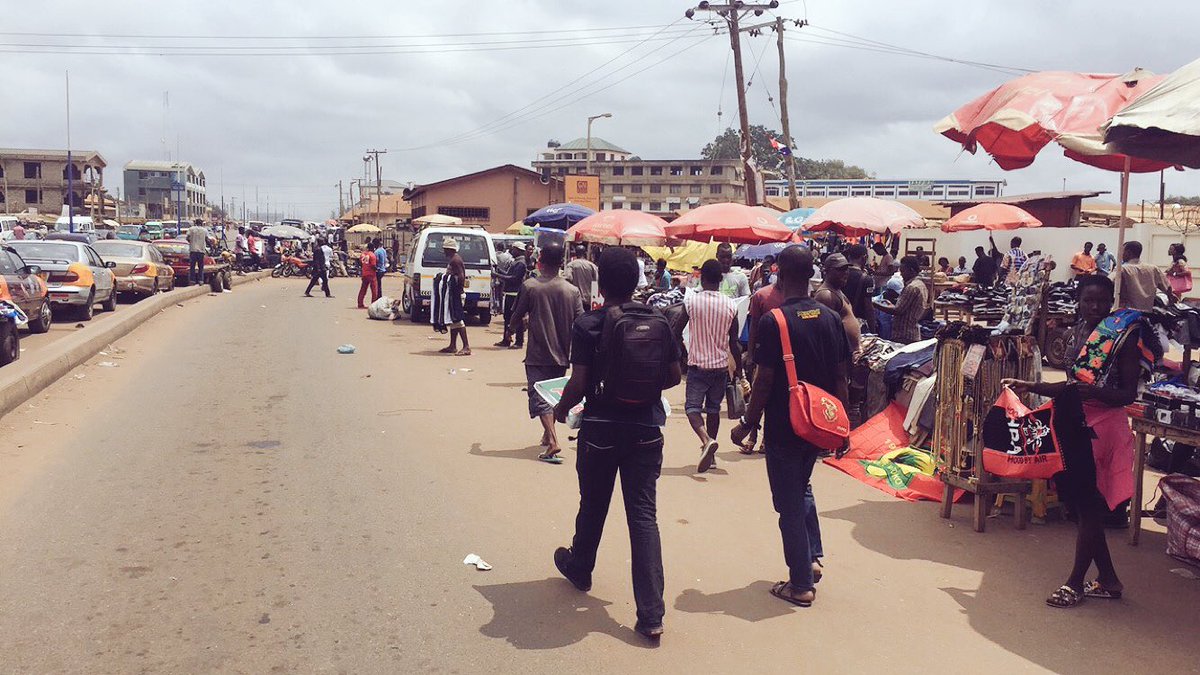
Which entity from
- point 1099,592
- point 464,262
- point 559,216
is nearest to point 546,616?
point 1099,592

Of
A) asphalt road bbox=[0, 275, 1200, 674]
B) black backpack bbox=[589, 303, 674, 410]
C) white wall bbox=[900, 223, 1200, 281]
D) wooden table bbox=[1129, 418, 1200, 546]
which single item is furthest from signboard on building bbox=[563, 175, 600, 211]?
black backpack bbox=[589, 303, 674, 410]

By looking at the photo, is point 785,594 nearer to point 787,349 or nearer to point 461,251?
point 787,349

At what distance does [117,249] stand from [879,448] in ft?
69.3

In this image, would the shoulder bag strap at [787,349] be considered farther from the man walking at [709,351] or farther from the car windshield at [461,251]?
the car windshield at [461,251]

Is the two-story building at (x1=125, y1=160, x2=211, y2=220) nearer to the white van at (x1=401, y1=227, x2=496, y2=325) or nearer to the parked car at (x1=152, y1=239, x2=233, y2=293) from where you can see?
the parked car at (x1=152, y1=239, x2=233, y2=293)

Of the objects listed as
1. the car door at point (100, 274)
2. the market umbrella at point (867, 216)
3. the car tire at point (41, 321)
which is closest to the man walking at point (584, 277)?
the market umbrella at point (867, 216)

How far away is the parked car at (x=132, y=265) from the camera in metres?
22.4

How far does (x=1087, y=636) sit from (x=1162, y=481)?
146 centimetres

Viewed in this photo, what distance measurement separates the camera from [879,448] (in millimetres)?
8258

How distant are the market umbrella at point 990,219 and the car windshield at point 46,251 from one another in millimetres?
17493

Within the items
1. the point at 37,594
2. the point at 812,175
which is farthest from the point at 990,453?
the point at 812,175

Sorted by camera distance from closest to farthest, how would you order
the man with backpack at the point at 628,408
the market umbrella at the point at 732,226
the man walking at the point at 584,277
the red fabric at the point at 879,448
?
the man with backpack at the point at 628,408, the red fabric at the point at 879,448, the man walking at the point at 584,277, the market umbrella at the point at 732,226

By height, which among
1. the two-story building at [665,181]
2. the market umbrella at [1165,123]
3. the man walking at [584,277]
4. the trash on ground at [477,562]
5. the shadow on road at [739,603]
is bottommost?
the shadow on road at [739,603]

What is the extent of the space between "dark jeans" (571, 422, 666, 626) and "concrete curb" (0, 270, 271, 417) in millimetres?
7326
